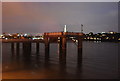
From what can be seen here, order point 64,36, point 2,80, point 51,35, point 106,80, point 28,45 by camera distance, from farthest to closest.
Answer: point 28,45 < point 51,35 < point 64,36 < point 106,80 < point 2,80

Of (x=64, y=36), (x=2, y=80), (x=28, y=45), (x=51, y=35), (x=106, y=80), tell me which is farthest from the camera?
(x=28, y=45)

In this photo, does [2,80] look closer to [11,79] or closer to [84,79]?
[11,79]

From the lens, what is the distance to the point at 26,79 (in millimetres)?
16406

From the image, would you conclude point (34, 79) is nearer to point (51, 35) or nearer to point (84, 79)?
point (84, 79)

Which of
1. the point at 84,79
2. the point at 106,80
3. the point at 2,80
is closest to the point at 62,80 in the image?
the point at 84,79

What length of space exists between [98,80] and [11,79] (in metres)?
9.55

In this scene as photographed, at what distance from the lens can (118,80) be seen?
17.6m

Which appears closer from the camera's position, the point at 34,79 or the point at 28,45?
the point at 34,79

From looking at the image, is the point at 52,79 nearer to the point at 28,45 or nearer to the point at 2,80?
the point at 2,80

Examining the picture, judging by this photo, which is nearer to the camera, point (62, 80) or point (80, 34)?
point (62, 80)

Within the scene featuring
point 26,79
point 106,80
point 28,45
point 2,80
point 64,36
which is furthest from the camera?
point 28,45

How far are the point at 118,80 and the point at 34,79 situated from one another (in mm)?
9553

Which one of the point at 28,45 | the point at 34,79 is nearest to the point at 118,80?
the point at 34,79

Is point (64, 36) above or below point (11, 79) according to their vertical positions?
above
